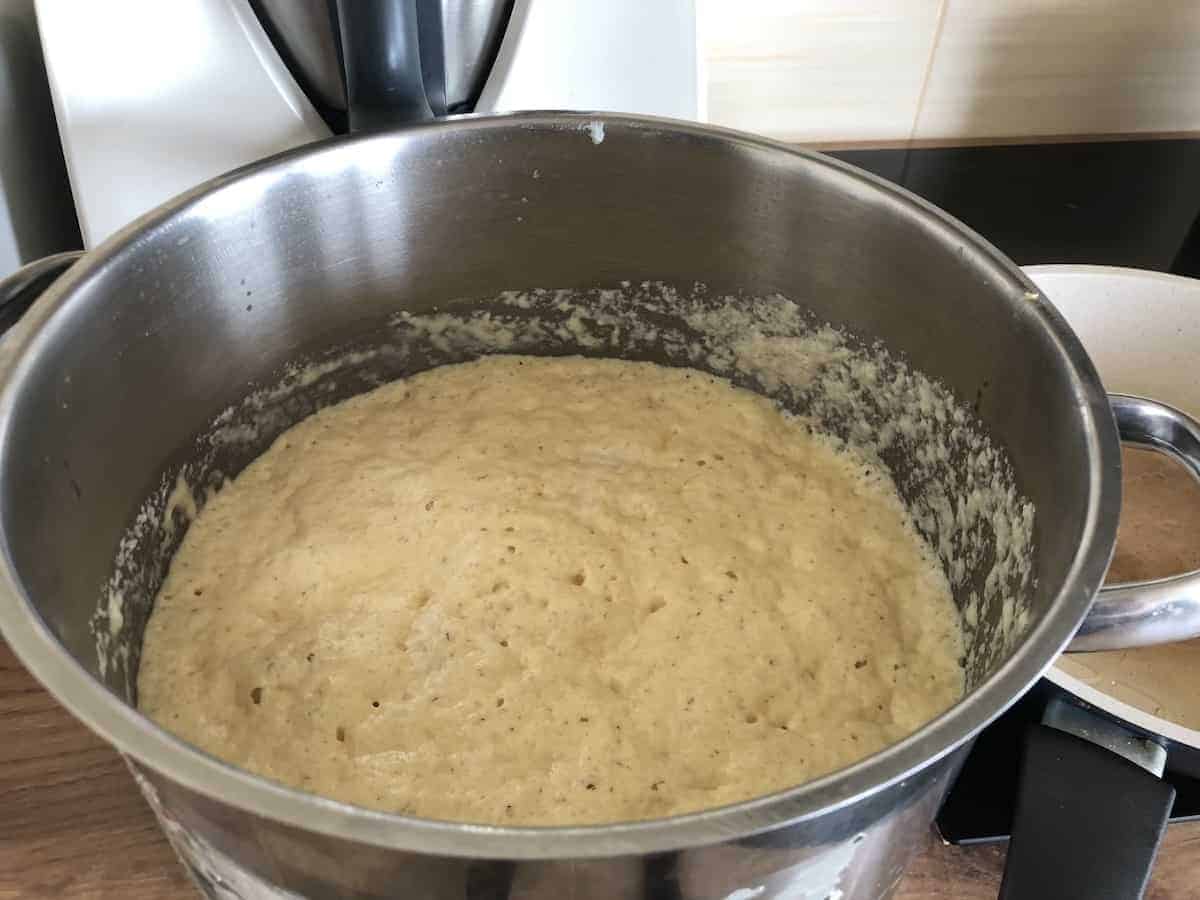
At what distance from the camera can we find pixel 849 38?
1.22 m

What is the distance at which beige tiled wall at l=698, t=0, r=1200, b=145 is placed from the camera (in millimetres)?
1202

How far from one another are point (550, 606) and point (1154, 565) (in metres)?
0.53

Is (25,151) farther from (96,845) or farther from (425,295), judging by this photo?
(96,845)

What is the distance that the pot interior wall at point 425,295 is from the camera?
2.42ft

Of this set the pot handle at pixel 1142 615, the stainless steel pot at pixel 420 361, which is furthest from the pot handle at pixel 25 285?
the pot handle at pixel 1142 615

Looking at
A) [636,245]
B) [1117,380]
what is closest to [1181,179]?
[1117,380]

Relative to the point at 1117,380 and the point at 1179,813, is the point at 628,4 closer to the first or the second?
the point at 1117,380

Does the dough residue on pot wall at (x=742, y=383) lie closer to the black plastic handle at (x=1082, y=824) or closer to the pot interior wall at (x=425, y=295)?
the pot interior wall at (x=425, y=295)

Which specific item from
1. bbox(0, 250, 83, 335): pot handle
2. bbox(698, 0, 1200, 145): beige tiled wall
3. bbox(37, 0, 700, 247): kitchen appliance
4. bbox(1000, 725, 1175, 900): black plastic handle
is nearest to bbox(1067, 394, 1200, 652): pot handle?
bbox(1000, 725, 1175, 900): black plastic handle

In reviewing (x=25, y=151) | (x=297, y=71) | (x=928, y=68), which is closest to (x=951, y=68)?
(x=928, y=68)

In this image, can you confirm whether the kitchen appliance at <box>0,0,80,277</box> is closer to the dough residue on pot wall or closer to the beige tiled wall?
the dough residue on pot wall

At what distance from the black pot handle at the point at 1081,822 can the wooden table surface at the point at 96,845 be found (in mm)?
105

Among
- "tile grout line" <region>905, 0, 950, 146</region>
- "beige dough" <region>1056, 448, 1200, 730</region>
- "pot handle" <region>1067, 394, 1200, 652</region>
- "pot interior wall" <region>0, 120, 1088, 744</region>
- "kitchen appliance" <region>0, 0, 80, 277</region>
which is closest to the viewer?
"pot handle" <region>1067, 394, 1200, 652</region>

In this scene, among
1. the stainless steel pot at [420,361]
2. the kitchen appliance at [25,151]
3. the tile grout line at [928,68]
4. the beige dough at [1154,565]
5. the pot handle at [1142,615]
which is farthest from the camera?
the tile grout line at [928,68]
